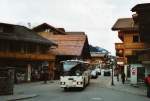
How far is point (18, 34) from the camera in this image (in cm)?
5759

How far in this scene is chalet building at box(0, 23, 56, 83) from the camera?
54.4m

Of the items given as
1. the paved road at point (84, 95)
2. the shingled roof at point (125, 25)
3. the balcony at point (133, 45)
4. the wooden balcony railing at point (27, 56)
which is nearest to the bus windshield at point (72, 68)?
the paved road at point (84, 95)

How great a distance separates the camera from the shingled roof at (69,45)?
7006cm

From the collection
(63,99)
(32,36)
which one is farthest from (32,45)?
(63,99)

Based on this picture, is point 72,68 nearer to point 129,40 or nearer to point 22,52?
point 129,40

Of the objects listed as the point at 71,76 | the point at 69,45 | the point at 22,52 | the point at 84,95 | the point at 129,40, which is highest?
the point at 69,45

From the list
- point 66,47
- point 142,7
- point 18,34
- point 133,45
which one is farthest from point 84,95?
point 66,47

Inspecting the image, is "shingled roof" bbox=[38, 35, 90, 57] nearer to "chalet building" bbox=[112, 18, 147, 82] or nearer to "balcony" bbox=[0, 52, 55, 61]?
Answer: "balcony" bbox=[0, 52, 55, 61]

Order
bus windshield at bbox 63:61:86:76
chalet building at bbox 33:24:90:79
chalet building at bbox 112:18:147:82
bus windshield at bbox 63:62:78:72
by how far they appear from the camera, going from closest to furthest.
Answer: bus windshield at bbox 63:61:86:76 < bus windshield at bbox 63:62:78:72 < chalet building at bbox 112:18:147:82 < chalet building at bbox 33:24:90:79

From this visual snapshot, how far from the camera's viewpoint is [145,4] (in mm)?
41344

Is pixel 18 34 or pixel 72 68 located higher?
pixel 18 34

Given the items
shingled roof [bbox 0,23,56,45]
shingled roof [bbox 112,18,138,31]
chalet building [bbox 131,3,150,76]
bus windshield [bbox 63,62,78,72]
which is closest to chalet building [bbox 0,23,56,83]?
shingled roof [bbox 0,23,56,45]

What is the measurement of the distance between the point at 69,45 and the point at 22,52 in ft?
56.7

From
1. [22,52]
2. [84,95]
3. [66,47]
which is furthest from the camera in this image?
[66,47]
